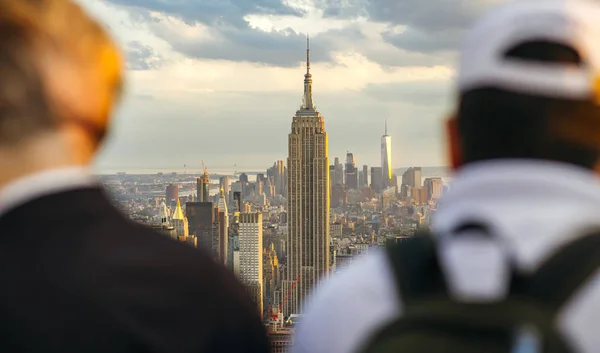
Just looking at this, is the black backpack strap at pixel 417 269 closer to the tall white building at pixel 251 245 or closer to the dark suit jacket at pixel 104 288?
the dark suit jacket at pixel 104 288

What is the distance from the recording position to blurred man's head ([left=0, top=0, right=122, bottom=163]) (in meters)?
0.85

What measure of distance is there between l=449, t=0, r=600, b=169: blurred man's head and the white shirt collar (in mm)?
405

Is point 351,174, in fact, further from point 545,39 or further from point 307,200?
point 545,39

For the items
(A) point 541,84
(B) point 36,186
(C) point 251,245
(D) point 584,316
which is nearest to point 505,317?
(D) point 584,316

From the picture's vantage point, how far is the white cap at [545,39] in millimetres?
740

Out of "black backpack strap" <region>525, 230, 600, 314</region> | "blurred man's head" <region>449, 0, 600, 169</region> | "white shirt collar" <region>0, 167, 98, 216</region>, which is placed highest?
"blurred man's head" <region>449, 0, 600, 169</region>

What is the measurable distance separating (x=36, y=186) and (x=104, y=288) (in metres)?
0.13

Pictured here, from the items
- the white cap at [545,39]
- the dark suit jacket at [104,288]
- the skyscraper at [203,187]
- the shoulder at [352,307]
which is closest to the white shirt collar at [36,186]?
the dark suit jacket at [104,288]

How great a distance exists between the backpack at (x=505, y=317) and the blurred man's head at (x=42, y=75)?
0.39 m

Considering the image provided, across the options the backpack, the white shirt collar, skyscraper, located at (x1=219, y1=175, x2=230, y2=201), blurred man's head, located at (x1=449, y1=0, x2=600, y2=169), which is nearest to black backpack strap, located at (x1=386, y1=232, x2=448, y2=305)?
the backpack

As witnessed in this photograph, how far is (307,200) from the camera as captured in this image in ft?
172

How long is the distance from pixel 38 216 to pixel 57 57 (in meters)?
0.17

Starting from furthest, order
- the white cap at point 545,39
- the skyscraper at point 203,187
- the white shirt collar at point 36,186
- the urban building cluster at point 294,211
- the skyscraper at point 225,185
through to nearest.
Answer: the skyscraper at point 225,185, the skyscraper at point 203,187, the urban building cluster at point 294,211, the white shirt collar at point 36,186, the white cap at point 545,39

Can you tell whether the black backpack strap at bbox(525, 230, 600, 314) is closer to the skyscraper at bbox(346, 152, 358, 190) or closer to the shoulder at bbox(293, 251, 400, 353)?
the shoulder at bbox(293, 251, 400, 353)
